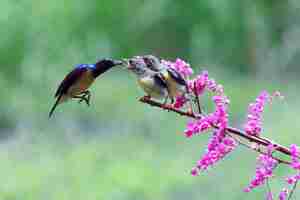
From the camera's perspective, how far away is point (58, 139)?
4.42 metres

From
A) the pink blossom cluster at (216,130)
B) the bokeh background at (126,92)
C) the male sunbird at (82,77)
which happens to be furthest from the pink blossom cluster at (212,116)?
the bokeh background at (126,92)

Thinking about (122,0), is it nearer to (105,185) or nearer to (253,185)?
(105,185)

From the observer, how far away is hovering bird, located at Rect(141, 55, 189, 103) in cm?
113

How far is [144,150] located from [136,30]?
3.26 ft

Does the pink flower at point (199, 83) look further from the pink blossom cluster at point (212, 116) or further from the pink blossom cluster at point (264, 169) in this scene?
the pink blossom cluster at point (264, 169)

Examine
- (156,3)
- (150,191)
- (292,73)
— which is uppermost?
(156,3)

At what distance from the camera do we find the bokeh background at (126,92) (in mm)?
3984

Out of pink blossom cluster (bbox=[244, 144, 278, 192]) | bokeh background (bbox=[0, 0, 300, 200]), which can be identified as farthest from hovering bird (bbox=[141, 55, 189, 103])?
bokeh background (bbox=[0, 0, 300, 200])

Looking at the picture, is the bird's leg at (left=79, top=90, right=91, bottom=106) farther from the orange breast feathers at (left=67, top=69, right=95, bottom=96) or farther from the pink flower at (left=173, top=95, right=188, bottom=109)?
the pink flower at (left=173, top=95, right=188, bottom=109)

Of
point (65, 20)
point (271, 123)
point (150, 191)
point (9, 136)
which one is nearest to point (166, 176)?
point (150, 191)

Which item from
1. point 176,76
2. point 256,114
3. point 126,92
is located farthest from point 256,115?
point 126,92

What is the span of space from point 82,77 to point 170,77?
11 cm

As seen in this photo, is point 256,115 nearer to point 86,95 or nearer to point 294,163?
point 294,163

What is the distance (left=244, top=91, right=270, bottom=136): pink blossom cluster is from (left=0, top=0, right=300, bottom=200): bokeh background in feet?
8.03
